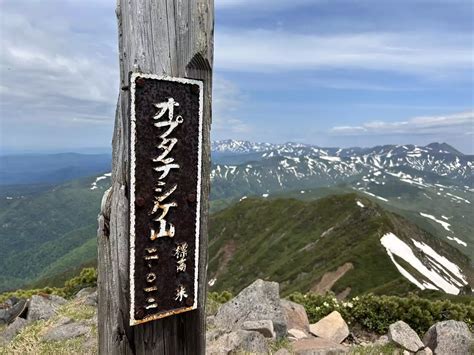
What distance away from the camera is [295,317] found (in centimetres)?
1579

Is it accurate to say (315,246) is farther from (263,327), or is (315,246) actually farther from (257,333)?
(257,333)

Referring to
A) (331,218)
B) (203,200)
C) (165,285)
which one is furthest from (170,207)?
(331,218)

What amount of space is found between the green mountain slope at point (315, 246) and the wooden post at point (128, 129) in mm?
56671

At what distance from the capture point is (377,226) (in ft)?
316

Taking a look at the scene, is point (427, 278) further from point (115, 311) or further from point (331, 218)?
point (115, 311)

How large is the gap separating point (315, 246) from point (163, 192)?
109m

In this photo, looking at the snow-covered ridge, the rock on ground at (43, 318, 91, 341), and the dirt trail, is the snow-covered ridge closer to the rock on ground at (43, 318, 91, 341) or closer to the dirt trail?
the dirt trail

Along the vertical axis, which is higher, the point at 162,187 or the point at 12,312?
the point at 162,187

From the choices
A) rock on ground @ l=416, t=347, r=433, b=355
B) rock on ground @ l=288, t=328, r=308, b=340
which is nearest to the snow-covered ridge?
rock on ground @ l=288, t=328, r=308, b=340

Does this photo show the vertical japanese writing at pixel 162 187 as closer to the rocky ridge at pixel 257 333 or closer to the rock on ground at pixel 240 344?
the rocky ridge at pixel 257 333

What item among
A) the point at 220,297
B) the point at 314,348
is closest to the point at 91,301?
the point at 220,297

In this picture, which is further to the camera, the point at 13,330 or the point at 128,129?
the point at 13,330

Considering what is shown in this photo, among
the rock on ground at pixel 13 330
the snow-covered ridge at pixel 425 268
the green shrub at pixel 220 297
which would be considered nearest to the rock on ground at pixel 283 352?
the green shrub at pixel 220 297

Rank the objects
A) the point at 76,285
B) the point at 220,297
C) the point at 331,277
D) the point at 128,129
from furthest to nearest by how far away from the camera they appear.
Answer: the point at 331,277 → the point at 76,285 → the point at 220,297 → the point at 128,129
